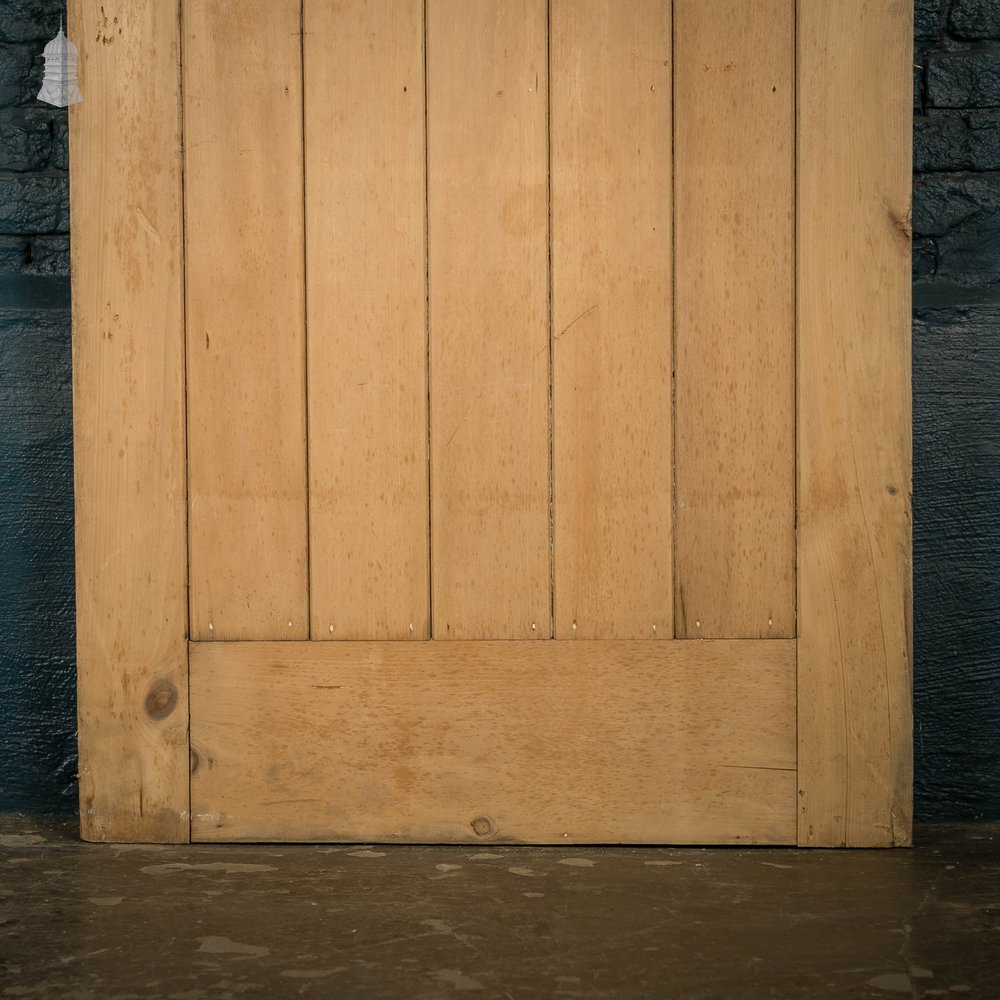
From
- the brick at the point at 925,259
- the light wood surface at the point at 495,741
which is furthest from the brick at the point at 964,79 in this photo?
the light wood surface at the point at 495,741

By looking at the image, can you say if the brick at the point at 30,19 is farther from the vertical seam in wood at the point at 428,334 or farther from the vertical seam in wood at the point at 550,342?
the vertical seam in wood at the point at 550,342

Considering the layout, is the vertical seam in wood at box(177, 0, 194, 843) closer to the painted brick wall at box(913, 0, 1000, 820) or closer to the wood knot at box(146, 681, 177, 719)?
the wood knot at box(146, 681, 177, 719)

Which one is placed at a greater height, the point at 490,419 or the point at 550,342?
the point at 550,342

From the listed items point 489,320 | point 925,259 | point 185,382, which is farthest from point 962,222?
point 185,382

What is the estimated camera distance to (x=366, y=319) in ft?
5.90

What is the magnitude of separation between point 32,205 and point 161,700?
85 cm

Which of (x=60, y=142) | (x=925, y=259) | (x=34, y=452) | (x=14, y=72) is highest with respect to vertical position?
(x=14, y=72)

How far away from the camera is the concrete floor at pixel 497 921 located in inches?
52.1

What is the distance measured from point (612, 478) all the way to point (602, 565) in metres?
0.13

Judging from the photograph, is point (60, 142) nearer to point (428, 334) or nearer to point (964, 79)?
point (428, 334)

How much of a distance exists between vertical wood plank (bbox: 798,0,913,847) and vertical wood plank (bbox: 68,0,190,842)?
0.95 metres

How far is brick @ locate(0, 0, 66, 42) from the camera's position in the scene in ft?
6.40

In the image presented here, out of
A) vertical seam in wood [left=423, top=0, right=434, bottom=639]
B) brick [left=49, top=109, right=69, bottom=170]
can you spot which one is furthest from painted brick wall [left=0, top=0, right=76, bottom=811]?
vertical seam in wood [left=423, top=0, right=434, bottom=639]

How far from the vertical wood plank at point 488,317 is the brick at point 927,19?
62 cm
